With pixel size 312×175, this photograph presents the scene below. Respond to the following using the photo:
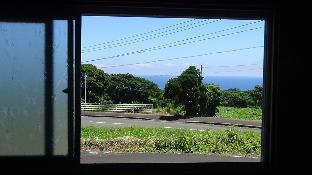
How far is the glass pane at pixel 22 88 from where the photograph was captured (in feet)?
7.64

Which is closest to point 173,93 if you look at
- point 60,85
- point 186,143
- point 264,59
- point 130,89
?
point 130,89

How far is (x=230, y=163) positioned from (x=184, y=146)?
10.3ft

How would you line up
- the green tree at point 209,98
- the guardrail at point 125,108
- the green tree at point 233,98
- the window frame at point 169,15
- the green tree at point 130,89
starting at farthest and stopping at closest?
the guardrail at point 125,108, the green tree at point 130,89, the green tree at point 209,98, the green tree at point 233,98, the window frame at point 169,15

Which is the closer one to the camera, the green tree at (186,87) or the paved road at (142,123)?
the green tree at (186,87)

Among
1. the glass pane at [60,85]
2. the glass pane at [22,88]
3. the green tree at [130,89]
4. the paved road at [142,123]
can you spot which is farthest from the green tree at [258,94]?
the green tree at [130,89]

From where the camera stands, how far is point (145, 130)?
738cm

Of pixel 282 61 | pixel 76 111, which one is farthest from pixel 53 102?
pixel 282 61

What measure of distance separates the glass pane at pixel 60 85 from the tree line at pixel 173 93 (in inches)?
171

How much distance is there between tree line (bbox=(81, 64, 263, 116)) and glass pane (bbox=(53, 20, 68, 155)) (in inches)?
171

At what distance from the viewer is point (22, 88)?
2379mm

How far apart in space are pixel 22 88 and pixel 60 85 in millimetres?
259

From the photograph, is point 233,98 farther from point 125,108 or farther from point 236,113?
point 125,108

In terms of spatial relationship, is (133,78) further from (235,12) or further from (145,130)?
(235,12)

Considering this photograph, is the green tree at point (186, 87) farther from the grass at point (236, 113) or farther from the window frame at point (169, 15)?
the window frame at point (169, 15)
